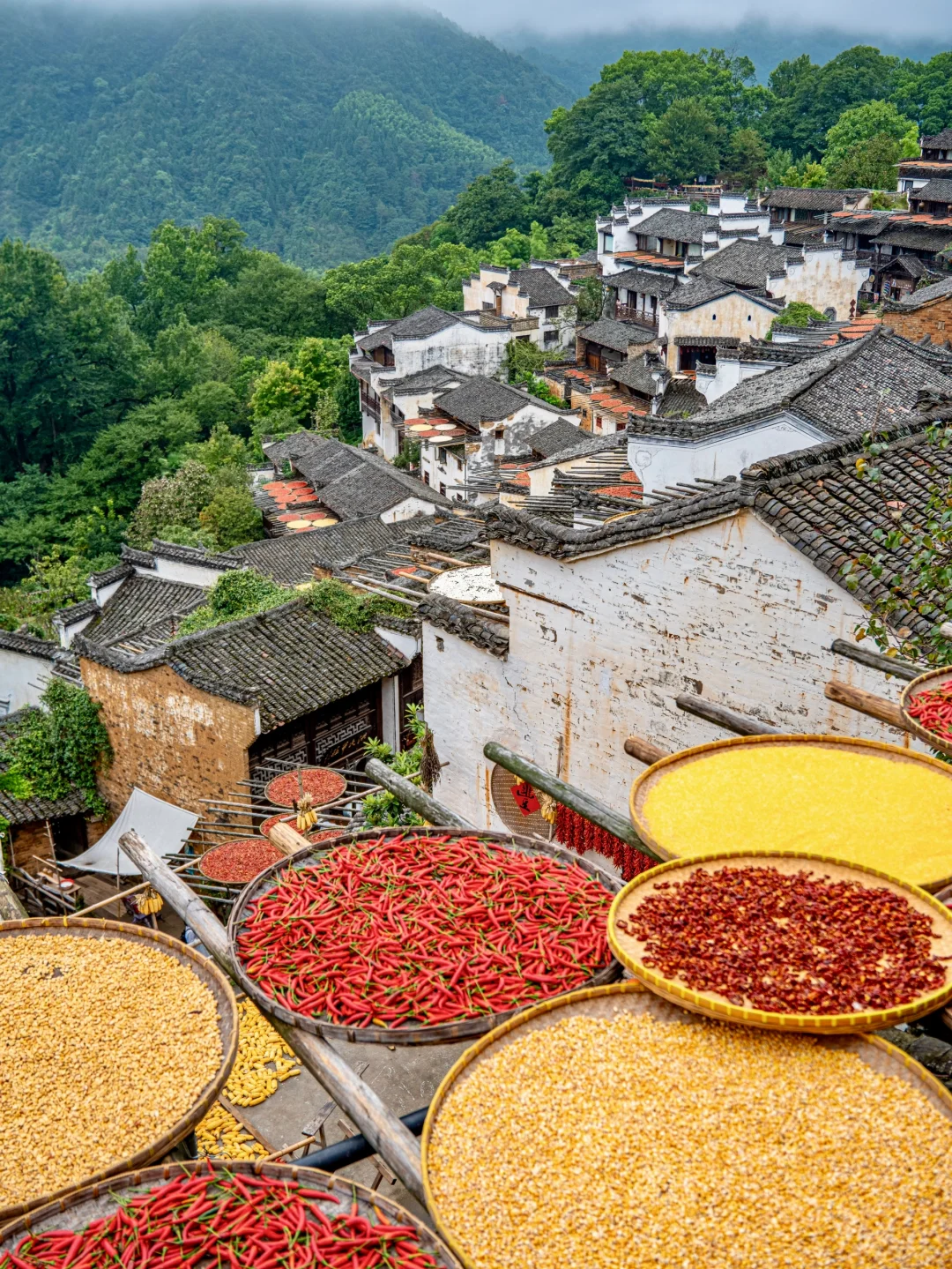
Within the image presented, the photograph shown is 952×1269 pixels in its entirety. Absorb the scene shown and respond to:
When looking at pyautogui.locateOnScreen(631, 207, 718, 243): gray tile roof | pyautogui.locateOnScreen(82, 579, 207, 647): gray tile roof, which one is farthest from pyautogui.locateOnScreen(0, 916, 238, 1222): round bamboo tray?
pyautogui.locateOnScreen(631, 207, 718, 243): gray tile roof

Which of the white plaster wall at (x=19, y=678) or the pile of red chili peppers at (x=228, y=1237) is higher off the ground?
the pile of red chili peppers at (x=228, y=1237)

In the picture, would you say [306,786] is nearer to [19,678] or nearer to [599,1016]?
[19,678]

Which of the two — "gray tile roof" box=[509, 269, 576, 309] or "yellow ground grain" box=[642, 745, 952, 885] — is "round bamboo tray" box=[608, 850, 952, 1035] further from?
"gray tile roof" box=[509, 269, 576, 309]

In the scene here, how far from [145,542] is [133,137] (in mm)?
98677

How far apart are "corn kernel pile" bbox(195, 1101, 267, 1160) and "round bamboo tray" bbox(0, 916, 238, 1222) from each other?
4.64m

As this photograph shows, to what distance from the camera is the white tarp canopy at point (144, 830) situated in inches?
671

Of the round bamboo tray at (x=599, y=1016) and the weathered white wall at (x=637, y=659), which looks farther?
the weathered white wall at (x=637, y=659)

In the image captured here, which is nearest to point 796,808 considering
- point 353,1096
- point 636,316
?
point 353,1096

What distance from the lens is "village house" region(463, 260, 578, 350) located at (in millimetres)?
52188

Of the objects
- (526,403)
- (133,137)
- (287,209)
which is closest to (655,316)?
(526,403)

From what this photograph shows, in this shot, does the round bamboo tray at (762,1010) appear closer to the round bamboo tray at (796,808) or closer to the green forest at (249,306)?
the round bamboo tray at (796,808)

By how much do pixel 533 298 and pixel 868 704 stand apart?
4918cm

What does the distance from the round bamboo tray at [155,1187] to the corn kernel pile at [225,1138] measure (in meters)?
5.67

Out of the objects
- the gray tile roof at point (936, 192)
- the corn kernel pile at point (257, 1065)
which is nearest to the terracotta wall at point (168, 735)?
the corn kernel pile at point (257, 1065)
